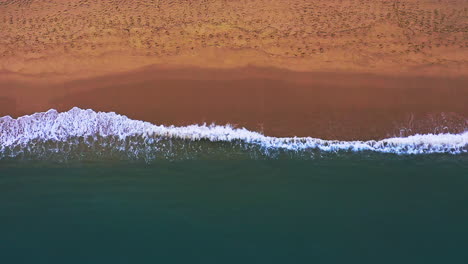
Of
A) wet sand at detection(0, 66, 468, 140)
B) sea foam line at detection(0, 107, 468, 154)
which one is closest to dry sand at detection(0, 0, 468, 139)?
wet sand at detection(0, 66, 468, 140)

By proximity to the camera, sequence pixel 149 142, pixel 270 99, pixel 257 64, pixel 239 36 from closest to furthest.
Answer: pixel 149 142, pixel 270 99, pixel 257 64, pixel 239 36

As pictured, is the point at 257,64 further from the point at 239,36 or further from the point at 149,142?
the point at 149,142

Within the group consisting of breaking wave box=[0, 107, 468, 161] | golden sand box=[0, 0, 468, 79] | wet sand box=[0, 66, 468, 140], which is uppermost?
golden sand box=[0, 0, 468, 79]

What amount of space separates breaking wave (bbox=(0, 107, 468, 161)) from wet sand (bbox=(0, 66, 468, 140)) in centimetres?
13

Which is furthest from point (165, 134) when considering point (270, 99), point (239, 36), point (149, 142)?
point (239, 36)

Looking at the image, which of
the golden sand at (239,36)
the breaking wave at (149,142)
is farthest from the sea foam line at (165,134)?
the golden sand at (239,36)

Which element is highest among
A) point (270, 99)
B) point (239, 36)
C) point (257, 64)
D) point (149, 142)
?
point (239, 36)

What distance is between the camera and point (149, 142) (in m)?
5.48

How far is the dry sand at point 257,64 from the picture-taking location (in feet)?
18.6

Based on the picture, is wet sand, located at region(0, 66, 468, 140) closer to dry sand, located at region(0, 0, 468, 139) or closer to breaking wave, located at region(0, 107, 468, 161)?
dry sand, located at region(0, 0, 468, 139)

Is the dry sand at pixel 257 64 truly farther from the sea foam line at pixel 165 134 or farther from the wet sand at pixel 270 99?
the sea foam line at pixel 165 134

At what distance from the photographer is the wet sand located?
555 centimetres

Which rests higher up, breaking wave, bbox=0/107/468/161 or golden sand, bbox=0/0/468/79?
golden sand, bbox=0/0/468/79

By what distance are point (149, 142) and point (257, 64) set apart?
1.79 m
